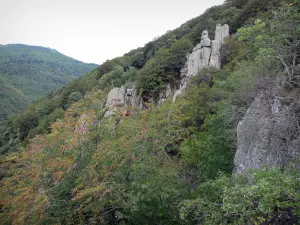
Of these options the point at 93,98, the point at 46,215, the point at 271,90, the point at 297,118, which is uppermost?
the point at 93,98

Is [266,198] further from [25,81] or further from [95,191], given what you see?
[25,81]

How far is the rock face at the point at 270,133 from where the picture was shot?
9227mm

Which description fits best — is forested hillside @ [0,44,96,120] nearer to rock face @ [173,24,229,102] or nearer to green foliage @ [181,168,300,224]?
rock face @ [173,24,229,102]

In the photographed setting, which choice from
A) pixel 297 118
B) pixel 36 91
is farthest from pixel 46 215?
pixel 36 91

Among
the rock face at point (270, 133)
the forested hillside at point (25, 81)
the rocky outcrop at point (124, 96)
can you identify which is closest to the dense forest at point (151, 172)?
the rock face at point (270, 133)

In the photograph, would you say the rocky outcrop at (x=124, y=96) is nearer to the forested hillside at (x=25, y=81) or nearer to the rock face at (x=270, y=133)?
the rock face at (x=270, y=133)

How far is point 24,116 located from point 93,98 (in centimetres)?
4095

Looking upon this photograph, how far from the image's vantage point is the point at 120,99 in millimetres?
33312

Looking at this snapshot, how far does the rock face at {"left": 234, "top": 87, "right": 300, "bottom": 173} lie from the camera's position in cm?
923

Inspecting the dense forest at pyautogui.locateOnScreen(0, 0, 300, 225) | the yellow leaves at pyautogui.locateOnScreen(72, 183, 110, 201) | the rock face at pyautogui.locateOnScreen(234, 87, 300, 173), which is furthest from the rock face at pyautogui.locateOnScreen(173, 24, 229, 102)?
the yellow leaves at pyautogui.locateOnScreen(72, 183, 110, 201)

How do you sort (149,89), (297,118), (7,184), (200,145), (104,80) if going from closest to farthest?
(297,118), (7,184), (200,145), (149,89), (104,80)

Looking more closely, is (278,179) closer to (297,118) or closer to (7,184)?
(297,118)

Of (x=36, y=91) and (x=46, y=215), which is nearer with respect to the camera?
(x=46, y=215)

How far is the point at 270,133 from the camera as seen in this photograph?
995 centimetres
